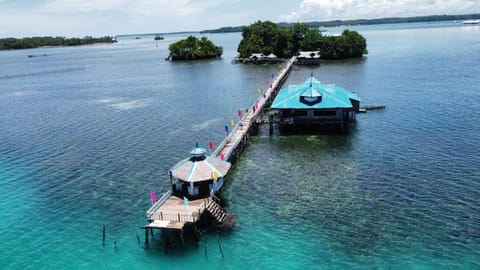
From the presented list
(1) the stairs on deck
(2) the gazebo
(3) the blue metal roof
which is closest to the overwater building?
(3) the blue metal roof

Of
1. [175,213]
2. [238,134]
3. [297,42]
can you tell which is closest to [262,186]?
[175,213]

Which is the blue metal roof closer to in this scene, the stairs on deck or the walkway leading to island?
the walkway leading to island

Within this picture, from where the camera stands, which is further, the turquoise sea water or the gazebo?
the gazebo

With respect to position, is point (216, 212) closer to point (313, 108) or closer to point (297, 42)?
point (313, 108)

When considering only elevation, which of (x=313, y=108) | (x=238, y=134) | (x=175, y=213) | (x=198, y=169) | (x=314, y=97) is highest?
(x=314, y=97)

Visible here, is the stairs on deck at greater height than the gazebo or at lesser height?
lesser

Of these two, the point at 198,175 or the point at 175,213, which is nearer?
the point at 175,213

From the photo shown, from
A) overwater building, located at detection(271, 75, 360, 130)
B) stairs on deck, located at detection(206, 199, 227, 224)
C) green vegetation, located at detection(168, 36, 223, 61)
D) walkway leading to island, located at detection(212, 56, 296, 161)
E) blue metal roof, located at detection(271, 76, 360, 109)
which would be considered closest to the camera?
stairs on deck, located at detection(206, 199, 227, 224)
